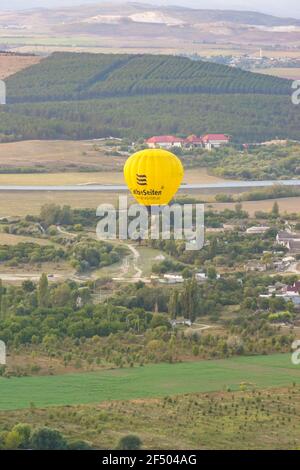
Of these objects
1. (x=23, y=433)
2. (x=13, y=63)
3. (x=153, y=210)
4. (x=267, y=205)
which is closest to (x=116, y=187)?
(x=267, y=205)

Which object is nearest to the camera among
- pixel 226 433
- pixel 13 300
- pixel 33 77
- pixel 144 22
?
pixel 226 433

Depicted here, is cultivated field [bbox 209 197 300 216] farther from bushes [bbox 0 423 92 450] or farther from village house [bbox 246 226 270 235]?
bushes [bbox 0 423 92 450]

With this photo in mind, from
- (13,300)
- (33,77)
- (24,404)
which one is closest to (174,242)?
(13,300)

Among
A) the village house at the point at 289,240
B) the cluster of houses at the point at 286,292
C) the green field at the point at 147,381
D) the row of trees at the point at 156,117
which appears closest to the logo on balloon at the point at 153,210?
the village house at the point at 289,240

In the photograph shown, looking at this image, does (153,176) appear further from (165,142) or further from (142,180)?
(165,142)
